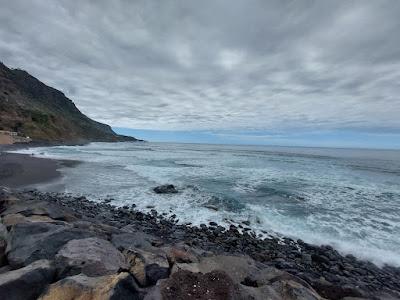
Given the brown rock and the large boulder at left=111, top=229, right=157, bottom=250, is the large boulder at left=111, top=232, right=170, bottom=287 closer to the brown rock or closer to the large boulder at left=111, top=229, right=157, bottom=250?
the large boulder at left=111, top=229, right=157, bottom=250

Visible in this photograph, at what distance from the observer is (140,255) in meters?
5.90

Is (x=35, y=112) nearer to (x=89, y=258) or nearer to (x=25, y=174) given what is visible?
(x=25, y=174)

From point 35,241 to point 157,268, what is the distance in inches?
118

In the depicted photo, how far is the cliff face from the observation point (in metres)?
76.9

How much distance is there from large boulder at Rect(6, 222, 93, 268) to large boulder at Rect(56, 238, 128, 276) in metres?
0.44

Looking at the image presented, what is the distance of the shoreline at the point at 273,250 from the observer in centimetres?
742

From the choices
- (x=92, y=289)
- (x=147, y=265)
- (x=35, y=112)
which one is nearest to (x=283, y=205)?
(x=147, y=265)

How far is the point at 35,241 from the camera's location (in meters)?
6.04

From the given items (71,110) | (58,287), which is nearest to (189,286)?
(58,287)

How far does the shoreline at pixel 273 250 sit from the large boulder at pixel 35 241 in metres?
3.09

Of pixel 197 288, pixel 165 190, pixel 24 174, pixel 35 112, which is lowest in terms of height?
pixel 24 174

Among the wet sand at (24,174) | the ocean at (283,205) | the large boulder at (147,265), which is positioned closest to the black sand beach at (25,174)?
the wet sand at (24,174)

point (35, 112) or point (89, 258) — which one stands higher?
point (35, 112)

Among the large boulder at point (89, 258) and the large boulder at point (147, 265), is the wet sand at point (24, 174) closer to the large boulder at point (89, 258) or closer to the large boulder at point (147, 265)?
the large boulder at point (89, 258)
